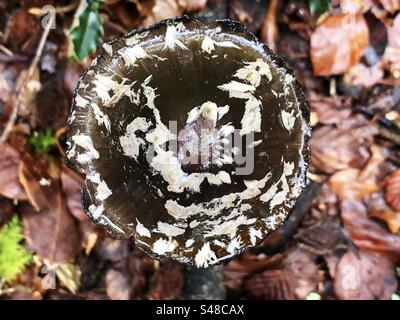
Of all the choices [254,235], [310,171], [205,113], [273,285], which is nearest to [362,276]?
[273,285]

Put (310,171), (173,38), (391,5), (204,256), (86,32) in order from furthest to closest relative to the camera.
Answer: (310,171) < (391,5) < (86,32) < (204,256) < (173,38)

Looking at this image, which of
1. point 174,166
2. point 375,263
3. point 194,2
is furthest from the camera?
point 375,263

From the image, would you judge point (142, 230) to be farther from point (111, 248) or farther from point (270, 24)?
point (270, 24)

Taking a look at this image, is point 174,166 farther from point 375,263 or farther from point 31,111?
point 375,263

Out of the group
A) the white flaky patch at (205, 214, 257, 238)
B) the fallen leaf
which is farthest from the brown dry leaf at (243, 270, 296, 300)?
the white flaky patch at (205, 214, 257, 238)

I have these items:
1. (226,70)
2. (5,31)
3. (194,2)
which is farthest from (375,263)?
(5,31)

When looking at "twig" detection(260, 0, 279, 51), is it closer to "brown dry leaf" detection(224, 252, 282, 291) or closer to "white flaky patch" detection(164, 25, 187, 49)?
"white flaky patch" detection(164, 25, 187, 49)
